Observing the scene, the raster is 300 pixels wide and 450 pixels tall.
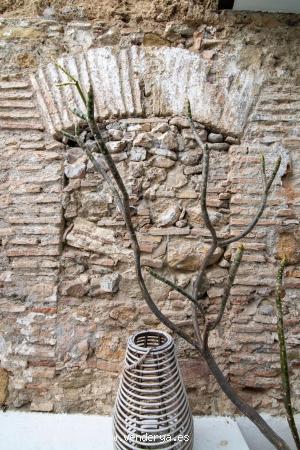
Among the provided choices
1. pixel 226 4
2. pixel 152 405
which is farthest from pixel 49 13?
pixel 152 405

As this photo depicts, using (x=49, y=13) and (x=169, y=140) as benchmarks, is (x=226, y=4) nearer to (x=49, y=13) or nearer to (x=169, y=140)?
(x=169, y=140)

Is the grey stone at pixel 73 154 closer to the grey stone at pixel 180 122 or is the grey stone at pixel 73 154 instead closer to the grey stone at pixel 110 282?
the grey stone at pixel 180 122

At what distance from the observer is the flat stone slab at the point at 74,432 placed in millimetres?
1420

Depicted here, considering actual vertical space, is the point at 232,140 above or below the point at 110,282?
above

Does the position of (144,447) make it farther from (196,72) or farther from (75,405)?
(196,72)

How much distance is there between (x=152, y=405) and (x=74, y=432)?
49cm

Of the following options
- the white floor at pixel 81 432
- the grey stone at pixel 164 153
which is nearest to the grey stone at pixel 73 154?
the grey stone at pixel 164 153

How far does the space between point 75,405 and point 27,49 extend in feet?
5.60

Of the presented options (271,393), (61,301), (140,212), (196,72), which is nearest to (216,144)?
(196,72)

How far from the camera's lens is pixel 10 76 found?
176cm

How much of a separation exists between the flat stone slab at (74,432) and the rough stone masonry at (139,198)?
53 mm

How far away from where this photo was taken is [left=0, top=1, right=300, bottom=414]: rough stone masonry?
64.4 inches

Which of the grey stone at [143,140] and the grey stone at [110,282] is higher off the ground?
the grey stone at [143,140]

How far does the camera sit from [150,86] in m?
1.74
